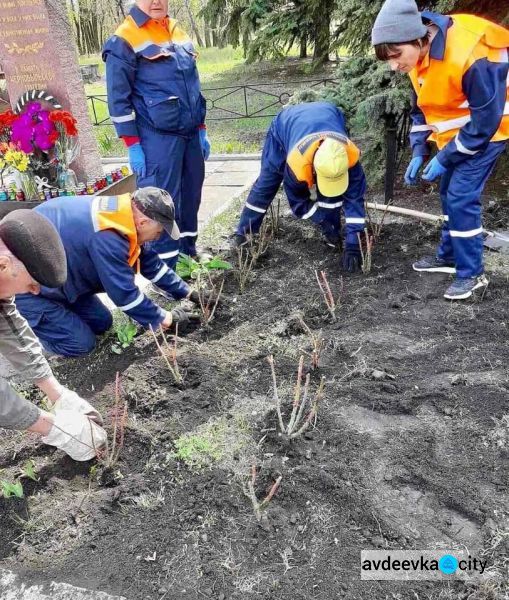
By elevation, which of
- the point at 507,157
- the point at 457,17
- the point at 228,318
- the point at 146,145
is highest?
the point at 457,17

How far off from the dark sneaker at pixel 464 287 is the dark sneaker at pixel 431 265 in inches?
12.2

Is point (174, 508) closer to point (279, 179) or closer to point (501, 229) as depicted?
point (279, 179)

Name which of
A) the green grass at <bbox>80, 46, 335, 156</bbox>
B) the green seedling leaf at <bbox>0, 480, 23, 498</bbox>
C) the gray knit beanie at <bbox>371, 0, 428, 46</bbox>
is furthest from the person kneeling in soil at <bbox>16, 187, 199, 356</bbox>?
the green grass at <bbox>80, 46, 335, 156</bbox>

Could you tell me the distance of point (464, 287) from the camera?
331cm

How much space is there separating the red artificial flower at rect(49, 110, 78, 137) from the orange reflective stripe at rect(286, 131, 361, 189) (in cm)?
269

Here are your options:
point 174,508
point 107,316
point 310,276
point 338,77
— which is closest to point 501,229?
point 310,276

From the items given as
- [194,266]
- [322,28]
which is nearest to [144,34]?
[194,266]

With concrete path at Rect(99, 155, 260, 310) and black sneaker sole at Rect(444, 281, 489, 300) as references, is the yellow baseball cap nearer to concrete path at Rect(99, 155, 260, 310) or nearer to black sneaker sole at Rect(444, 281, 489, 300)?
black sneaker sole at Rect(444, 281, 489, 300)

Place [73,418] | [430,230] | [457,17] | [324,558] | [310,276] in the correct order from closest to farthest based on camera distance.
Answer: [324,558], [73,418], [457,17], [310,276], [430,230]

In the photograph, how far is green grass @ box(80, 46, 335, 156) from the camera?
821cm

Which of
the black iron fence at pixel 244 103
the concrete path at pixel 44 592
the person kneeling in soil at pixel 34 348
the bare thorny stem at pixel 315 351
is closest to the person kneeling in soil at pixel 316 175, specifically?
the bare thorny stem at pixel 315 351

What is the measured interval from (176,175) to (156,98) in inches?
22.0

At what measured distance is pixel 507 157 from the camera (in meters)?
5.05

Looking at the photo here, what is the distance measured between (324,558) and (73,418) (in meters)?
1.20
